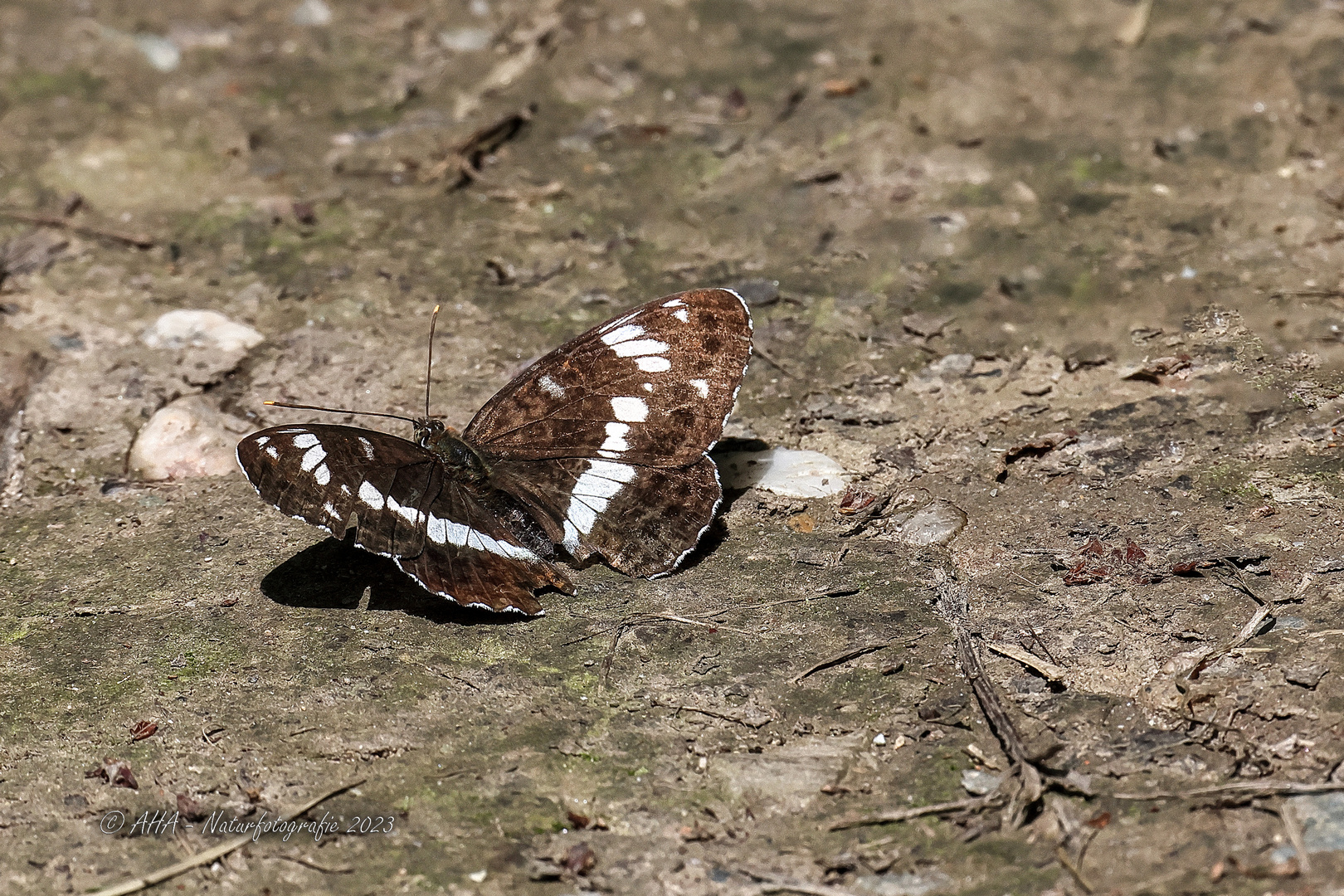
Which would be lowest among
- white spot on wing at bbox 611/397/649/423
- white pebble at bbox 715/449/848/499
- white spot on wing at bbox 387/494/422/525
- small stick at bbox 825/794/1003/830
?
white pebble at bbox 715/449/848/499

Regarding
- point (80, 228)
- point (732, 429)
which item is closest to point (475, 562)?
point (732, 429)

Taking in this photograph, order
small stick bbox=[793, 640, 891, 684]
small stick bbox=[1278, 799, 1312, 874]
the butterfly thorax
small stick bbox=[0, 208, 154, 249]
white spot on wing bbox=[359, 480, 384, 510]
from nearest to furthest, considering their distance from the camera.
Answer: small stick bbox=[1278, 799, 1312, 874] → small stick bbox=[793, 640, 891, 684] → white spot on wing bbox=[359, 480, 384, 510] → the butterfly thorax → small stick bbox=[0, 208, 154, 249]

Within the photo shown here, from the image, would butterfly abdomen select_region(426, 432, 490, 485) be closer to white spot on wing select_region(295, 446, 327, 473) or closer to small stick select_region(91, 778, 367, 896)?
white spot on wing select_region(295, 446, 327, 473)

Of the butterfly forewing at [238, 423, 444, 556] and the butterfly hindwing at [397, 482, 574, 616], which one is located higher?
the butterfly forewing at [238, 423, 444, 556]

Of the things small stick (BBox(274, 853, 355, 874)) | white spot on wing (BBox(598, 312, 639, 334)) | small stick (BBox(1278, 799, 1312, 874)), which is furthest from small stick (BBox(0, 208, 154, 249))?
small stick (BBox(1278, 799, 1312, 874))

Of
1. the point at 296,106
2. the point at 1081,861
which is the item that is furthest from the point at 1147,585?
the point at 296,106

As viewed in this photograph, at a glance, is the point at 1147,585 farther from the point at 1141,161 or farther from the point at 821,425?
the point at 1141,161

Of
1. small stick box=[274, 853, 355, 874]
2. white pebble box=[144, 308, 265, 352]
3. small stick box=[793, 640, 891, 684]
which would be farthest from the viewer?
white pebble box=[144, 308, 265, 352]
